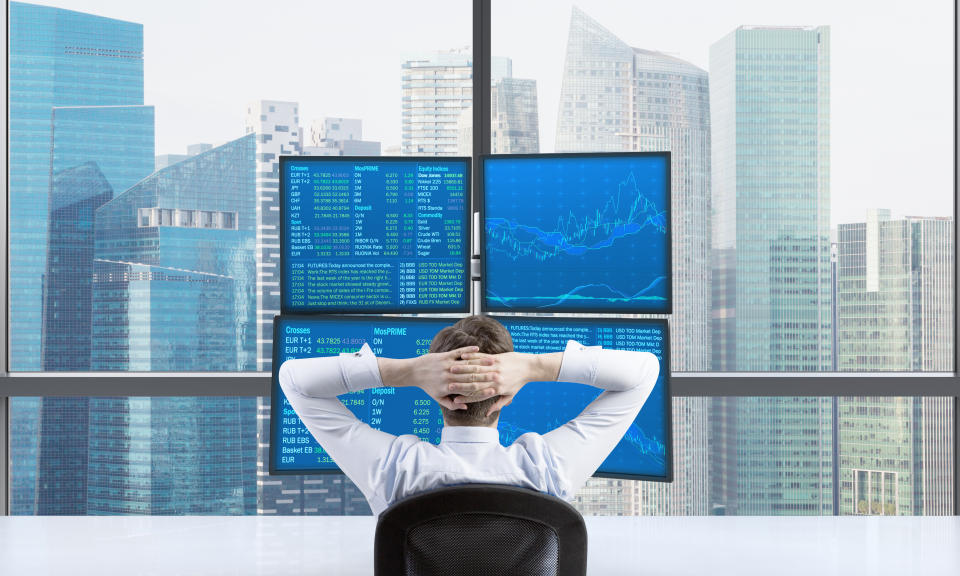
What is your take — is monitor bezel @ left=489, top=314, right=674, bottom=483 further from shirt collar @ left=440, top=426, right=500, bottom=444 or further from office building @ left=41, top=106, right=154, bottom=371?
office building @ left=41, top=106, right=154, bottom=371

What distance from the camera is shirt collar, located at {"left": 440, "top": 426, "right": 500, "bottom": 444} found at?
3.76 ft

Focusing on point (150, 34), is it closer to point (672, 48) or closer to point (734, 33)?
point (672, 48)

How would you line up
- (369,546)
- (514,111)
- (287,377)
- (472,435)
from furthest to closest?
(514,111) → (369,546) → (287,377) → (472,435)

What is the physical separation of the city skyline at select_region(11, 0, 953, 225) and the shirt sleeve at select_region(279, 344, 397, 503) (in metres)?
1.76

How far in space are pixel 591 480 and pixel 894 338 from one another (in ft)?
4.64

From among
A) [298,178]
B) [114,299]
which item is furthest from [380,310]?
[114,299]

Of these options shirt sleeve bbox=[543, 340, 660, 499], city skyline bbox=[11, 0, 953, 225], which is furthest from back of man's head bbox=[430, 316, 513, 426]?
city skyline bbox=[11, 0, 953, 225]

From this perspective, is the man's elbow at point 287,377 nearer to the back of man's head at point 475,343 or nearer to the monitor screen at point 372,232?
the back of man's head at point 475,343

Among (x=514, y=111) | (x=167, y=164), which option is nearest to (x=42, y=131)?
(x=167, y=164)

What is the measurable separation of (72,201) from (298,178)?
1537 mm

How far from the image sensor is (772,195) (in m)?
2.90

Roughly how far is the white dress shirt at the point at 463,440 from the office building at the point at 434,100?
5.41 feet

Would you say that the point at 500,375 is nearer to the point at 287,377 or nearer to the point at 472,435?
the point at 472,435

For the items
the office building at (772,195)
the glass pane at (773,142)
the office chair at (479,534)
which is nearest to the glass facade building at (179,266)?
the glass pane at (773,142)
